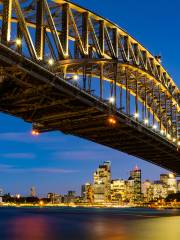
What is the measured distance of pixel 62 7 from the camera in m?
37.2

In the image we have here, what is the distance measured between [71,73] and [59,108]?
625 cm

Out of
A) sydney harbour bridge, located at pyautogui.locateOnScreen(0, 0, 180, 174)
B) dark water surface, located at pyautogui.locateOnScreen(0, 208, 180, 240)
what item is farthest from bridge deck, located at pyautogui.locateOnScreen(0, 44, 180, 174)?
dark water surface, located at pyautogui.locateOnScreen(0, 208, 180, 240)

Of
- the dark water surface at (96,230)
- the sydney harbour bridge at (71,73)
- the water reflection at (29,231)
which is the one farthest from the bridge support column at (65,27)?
the water reflection at (29,231)

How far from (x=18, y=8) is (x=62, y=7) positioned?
7.56 meters

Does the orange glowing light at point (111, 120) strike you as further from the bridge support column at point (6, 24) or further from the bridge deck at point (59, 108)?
the bridge support column at point (6, 24)

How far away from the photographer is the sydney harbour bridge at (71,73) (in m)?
30.7

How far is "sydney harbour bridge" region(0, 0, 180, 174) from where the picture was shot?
30688 mm

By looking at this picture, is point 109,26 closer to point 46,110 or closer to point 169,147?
point 46,110

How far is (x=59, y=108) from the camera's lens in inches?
1704

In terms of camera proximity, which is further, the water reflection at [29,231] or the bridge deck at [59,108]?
the water reflection at [29,231]

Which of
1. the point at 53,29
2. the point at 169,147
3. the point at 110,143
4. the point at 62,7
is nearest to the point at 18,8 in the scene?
the point at 53,29

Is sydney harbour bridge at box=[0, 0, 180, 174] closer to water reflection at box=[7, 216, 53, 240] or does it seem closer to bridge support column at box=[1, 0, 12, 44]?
bridge support column at box=[1, 0, 12, 44]

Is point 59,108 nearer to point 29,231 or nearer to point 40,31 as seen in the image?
point 40,31

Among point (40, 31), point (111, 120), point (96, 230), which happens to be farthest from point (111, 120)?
point (96, 230)
